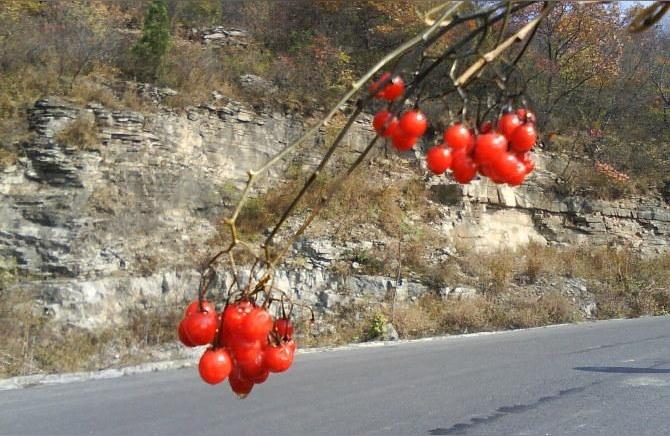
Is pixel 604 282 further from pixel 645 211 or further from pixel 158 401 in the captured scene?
pixel 158 401

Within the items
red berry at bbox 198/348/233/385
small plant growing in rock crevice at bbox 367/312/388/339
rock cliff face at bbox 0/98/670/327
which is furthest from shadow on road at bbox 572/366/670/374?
red berry at bbox 198/348/233/385

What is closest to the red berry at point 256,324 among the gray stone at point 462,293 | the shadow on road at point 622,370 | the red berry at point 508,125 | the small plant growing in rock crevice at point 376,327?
the red berry at point 508,125

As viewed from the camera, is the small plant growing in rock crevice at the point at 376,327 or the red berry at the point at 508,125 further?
the small plant growing in rock crevice at the point at 376,327

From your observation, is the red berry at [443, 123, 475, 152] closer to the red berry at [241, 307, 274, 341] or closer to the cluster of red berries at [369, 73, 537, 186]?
the cluster of red berries at [369, 73, 537, 186]

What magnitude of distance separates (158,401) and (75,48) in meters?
8.46

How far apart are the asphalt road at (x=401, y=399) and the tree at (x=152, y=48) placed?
6870 millimetres

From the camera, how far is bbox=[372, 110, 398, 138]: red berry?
783mm

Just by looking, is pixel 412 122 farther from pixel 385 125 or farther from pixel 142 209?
pixel 142 209

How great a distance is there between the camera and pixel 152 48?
488 inches

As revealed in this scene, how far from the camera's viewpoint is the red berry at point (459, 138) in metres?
0.82

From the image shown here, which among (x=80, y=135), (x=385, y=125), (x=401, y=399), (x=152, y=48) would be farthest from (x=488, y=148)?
(x=152, y=48)

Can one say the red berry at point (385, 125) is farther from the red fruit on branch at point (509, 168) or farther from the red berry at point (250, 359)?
the red berry at point (250, 359)

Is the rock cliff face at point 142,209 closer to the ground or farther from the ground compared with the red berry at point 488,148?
farther from the ground

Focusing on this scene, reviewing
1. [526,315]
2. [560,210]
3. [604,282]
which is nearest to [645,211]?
[560,210]
